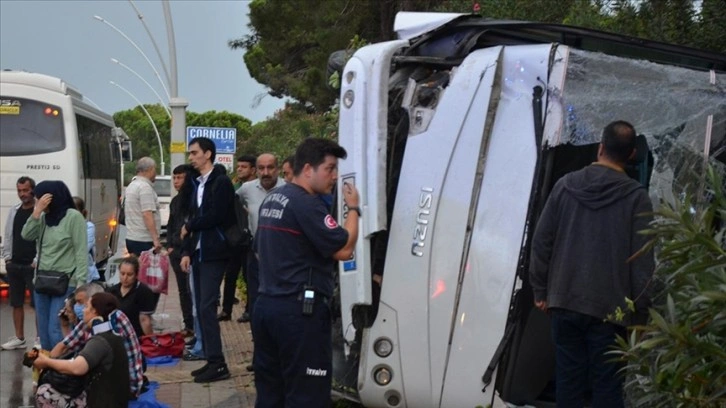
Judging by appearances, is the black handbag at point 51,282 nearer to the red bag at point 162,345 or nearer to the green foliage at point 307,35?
the red bag at point 162,345

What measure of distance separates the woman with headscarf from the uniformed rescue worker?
14.2ft

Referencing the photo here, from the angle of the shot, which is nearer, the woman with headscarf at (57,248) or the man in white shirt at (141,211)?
the woman with headscarf at (57,248)

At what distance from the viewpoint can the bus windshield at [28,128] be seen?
60.7 ft

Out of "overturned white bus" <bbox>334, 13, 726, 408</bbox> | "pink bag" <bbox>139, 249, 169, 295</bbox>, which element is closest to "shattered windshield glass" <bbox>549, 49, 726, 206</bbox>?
"overturned white bus" <bbox>334, 13, 726, 408</bbox>

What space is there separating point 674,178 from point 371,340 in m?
1.85

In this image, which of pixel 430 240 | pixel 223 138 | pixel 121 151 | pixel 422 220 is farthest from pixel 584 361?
pixel 121 151

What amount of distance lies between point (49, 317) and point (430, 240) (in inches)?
191

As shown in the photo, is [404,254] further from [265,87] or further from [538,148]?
[265,87]

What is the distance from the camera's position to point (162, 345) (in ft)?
36.1

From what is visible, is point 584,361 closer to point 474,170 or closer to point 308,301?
point 474,170

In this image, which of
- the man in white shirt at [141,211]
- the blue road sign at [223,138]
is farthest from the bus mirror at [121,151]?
the man in white shirt at [141,211]

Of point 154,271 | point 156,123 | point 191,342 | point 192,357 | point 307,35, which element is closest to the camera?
point 192,357

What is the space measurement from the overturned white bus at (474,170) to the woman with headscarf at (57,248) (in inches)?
153

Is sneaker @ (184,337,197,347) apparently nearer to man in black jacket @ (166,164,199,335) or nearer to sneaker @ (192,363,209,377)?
man in black jacket @ (166,164,199,335)
